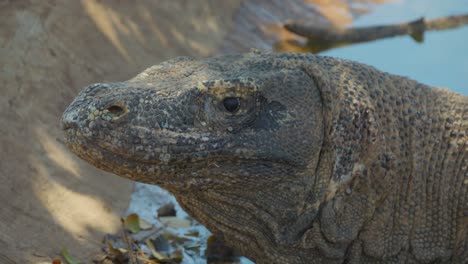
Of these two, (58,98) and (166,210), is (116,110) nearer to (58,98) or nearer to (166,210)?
(166,210)

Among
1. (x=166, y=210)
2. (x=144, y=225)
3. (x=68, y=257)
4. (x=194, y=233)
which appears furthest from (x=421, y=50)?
(x=68, y=257)

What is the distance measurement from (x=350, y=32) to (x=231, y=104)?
8441mm

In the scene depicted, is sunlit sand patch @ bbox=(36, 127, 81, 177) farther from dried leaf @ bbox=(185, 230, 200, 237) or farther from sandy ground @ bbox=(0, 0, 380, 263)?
dried leaf @ bbox=(185, 230, 200, 237)

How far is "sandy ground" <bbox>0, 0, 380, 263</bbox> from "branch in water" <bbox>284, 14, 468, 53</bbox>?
88.0 inches

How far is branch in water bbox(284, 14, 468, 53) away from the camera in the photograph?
1229cm

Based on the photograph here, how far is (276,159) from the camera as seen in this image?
4598mm

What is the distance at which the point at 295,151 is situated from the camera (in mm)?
4625

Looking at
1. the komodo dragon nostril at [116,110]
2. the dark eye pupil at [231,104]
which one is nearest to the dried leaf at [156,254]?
the dark eye pupil at [231,104]

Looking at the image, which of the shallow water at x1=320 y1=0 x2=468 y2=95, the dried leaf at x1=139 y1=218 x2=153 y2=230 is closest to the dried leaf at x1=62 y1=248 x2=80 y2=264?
the dried leaf at x1=139 y1=218 x2=153 y2=230

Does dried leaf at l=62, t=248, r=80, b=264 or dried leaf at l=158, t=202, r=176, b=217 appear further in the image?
dried leaf at l=158, t=202, r=176, b=217

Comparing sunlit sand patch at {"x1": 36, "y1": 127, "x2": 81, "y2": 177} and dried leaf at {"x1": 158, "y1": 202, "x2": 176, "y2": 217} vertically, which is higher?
sunlit sand patch at {"x1": 36, "y1": 127, "x2": 81, "y2": 177}

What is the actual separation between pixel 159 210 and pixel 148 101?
106 inches

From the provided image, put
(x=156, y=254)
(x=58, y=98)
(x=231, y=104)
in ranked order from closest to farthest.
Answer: (x=231, y=104), (x=156, y=254), (x=58, y=98)

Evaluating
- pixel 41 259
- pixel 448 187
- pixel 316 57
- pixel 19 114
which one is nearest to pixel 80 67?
pixel 19 114
